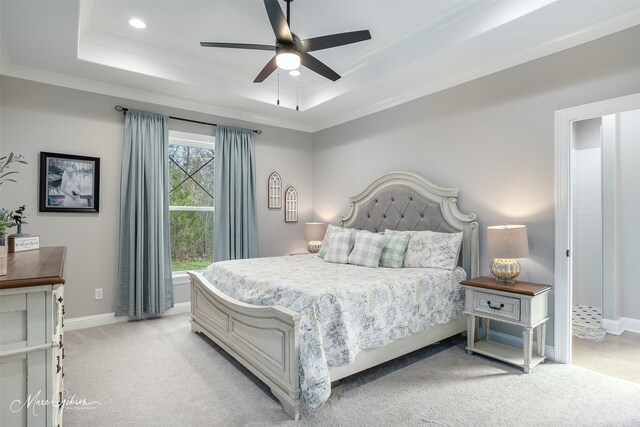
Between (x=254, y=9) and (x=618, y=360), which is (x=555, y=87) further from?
(x=254, y=9)

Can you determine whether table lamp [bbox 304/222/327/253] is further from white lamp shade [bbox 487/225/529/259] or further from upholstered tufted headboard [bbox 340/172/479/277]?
white lamp shade [bbox 487/225/529/259]

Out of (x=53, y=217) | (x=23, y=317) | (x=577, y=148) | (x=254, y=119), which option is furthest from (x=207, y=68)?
(x=577, y=148)

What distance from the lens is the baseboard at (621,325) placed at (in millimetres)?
3492

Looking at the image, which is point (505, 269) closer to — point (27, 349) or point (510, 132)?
point (510, 132)

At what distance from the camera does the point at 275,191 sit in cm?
511

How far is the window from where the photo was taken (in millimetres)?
4410

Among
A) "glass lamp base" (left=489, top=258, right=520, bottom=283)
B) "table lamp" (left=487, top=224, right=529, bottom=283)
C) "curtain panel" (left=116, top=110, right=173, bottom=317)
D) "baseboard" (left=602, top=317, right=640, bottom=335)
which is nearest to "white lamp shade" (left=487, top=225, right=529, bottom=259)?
"table lamp" (left=487, top=224, right=529, bottom=283)

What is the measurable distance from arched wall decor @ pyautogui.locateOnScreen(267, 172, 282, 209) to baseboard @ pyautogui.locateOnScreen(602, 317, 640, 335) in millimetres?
4170

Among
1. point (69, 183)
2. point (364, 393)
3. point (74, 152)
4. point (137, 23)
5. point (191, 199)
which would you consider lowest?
point (364, 393)

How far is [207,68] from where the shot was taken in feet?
12.8

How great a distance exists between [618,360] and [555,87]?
2.34 meters

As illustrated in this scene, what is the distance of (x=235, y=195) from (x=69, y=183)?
182cm

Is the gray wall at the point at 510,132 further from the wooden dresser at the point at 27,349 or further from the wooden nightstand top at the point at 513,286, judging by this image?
the wooden dresser at the point at 27,349

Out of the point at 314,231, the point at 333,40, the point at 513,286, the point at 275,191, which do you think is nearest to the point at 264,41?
the point at 333,40
